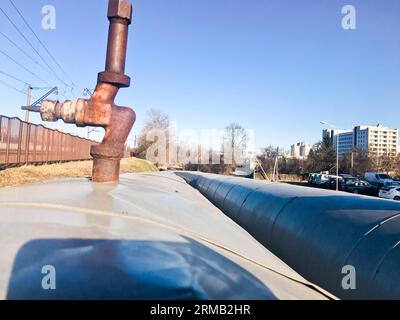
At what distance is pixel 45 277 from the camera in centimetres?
149

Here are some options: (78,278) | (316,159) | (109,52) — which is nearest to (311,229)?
(78,278)

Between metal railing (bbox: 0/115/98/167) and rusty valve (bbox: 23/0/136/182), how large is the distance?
346 inches

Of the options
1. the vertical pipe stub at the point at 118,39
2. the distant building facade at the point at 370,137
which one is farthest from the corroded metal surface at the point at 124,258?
the distant building facade at the point at 370,137

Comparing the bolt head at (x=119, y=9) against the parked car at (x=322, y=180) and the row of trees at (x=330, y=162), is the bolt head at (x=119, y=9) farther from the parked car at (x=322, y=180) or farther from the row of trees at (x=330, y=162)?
the row of trees at (x=330, y=162)

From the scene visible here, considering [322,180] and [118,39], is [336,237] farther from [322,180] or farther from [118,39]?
[322,180]

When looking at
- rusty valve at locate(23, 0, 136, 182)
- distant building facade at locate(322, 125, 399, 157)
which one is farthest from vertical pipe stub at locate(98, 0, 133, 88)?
distant building facade at locate(322, 125, 399, 157)

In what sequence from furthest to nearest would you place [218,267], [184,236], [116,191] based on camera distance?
1. [116,191]
2. [184,236]
3. [218,267]

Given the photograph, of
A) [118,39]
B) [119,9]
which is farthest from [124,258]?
[119,9]

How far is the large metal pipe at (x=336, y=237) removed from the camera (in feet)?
7.63

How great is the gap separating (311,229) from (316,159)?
6393cm

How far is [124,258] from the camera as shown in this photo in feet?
5.63

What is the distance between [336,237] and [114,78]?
2792mm

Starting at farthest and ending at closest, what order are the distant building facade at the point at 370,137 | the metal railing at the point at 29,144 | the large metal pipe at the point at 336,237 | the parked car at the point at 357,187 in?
the distant building facade at the point at 370,137 < the parked car at the point at 357,187 < the metal railing at the point at 29,144 < the large metal pipe at the point at 336,237

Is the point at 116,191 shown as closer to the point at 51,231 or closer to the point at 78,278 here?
the point at 51,231
